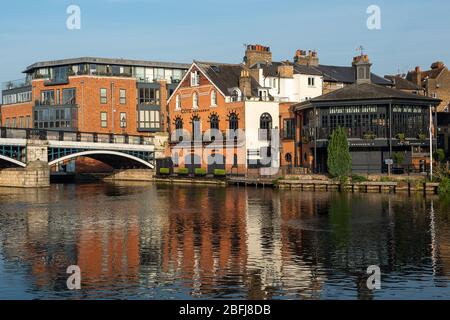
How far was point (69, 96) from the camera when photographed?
102125 millimetres

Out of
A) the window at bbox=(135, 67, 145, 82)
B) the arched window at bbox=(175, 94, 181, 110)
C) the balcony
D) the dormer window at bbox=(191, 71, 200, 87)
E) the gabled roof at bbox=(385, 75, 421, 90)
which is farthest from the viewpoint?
the window at bbox=(135, 67, 145, 82)

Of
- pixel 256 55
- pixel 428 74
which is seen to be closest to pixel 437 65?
pixel 428 74

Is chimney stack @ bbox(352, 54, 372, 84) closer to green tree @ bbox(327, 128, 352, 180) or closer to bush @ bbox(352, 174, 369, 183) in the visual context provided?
green tree @ bbox(327, 128, 352, 180)

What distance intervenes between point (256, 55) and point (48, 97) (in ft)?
108

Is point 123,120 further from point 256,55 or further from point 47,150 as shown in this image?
point 47,150

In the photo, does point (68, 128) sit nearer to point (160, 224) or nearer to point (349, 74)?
point (349, 74)

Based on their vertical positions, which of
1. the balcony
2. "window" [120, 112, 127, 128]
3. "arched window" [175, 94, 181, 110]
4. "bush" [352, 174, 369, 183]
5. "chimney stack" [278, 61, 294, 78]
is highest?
"chimney stack" [278, 61, 294, 78]

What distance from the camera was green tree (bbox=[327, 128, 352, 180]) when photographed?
67.0m

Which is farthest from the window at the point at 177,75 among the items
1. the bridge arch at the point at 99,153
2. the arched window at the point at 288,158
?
the arched window at the point at 288,158

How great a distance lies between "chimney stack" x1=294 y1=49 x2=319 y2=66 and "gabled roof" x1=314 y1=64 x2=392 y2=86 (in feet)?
3.41

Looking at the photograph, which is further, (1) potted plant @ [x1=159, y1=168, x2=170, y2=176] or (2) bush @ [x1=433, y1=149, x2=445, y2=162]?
(1) potted plant @ [x1=159, y1=168, x2=170, y2=176]

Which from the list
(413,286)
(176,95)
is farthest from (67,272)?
(176,95)

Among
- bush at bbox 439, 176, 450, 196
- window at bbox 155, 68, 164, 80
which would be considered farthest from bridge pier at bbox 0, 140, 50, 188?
bush at bbox 439, 176, 450, 196

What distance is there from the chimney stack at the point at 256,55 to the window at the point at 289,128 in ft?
39.9
